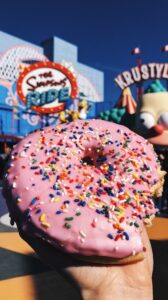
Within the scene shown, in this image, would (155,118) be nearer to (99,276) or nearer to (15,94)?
(99,276)

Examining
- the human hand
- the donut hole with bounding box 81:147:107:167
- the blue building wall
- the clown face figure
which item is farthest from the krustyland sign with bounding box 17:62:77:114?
the human hand

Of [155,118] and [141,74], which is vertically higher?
[141,74]

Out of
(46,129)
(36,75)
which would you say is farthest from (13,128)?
(46,129)

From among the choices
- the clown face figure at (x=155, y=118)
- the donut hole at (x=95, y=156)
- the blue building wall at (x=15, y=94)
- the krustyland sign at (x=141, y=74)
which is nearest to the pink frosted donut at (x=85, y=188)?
the donut hole at (x=95, y=156)

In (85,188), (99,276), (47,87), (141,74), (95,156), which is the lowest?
(99,276)

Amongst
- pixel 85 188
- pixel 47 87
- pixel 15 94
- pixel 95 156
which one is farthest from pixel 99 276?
pixel 15 94
